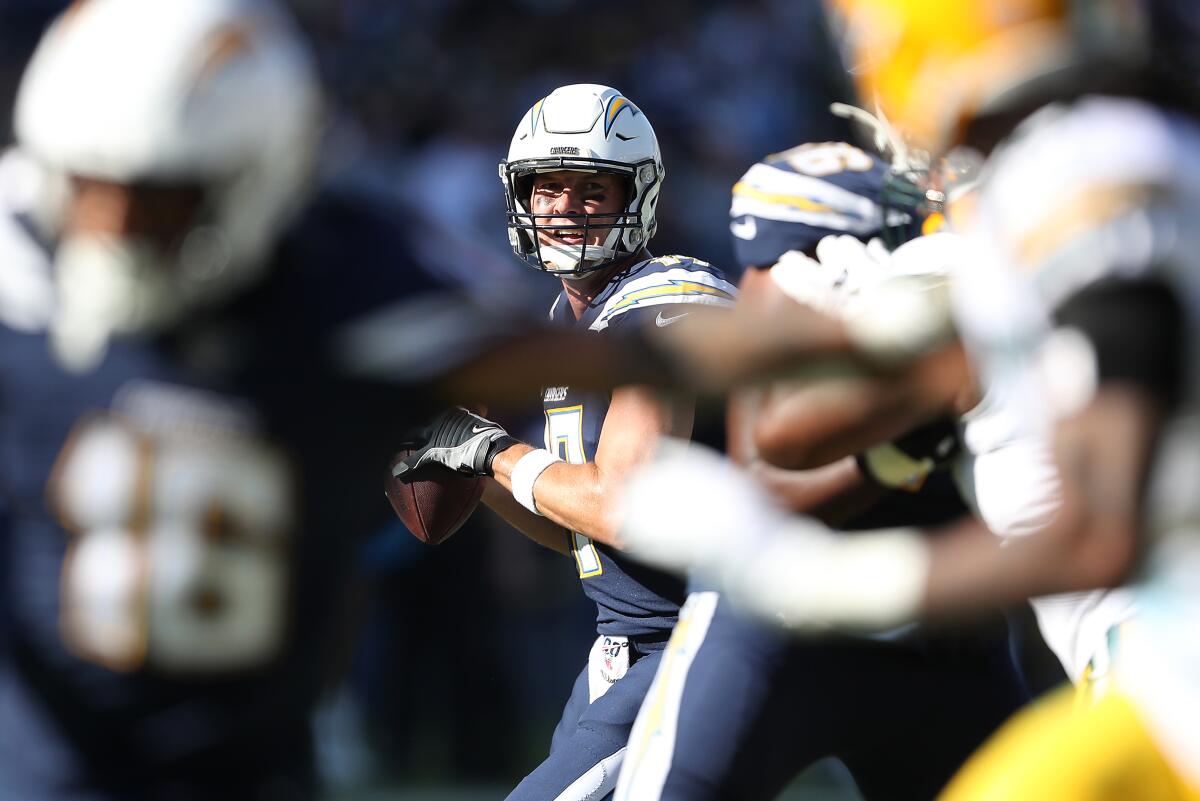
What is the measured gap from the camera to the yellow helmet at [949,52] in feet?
6.24

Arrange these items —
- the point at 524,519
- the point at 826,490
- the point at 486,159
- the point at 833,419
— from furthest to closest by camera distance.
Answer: the point at 486,159 < the point at 524,519 < the point at 826,490 < the point at 833,419

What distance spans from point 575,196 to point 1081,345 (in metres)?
2.09

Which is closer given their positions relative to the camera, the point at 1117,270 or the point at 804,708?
the point at 1117,270

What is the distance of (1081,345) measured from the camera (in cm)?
172

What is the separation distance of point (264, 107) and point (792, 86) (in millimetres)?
7972

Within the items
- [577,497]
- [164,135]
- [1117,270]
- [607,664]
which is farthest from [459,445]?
[1117,270]

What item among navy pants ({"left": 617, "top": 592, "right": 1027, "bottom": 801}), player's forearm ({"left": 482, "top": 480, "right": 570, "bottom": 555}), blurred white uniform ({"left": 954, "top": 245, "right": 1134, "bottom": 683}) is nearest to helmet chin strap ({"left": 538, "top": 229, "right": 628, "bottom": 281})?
player's forearm ({"left": 482, "top": 480, "right": 570, "bottom": 555})

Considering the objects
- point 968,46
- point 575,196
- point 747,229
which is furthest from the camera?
point 575,196

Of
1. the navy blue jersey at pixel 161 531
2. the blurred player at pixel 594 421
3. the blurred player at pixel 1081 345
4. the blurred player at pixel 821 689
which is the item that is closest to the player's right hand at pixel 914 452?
the blurred player at pixel 821 689

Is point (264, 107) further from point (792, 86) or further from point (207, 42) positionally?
point (792, 86)

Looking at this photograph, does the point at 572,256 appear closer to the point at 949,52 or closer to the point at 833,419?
the point at 833,419

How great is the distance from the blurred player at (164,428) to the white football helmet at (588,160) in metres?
1.70

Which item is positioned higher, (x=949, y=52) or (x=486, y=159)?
(x=949, y=52)

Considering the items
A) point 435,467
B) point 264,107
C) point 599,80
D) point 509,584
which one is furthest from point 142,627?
point 599,80
